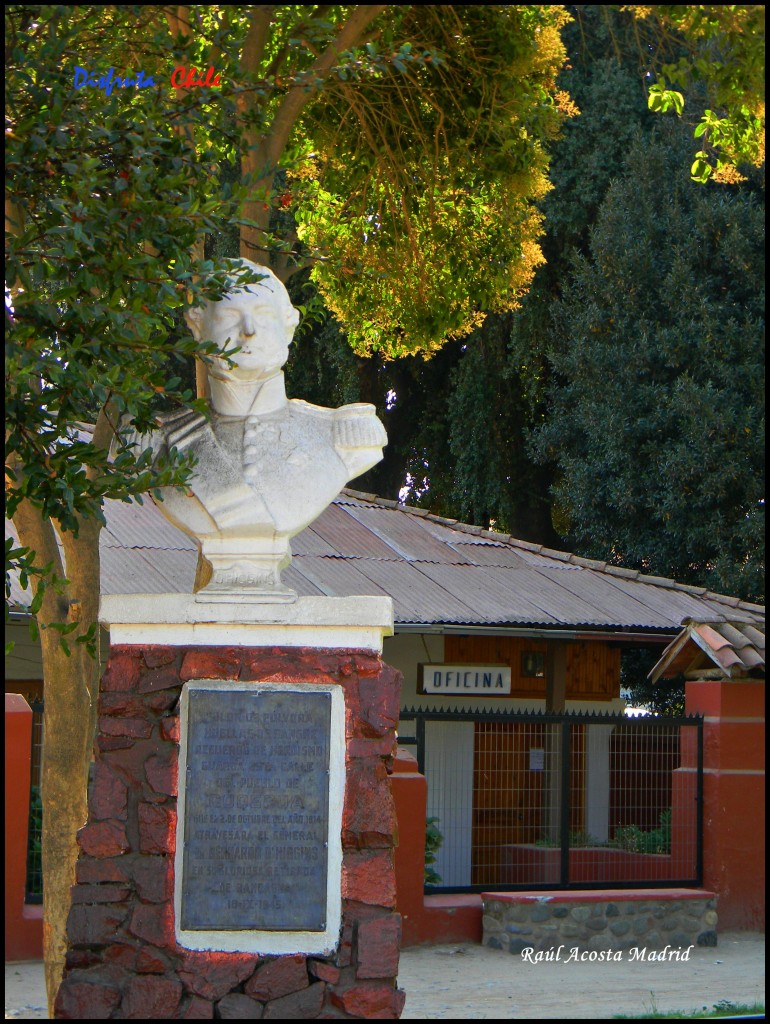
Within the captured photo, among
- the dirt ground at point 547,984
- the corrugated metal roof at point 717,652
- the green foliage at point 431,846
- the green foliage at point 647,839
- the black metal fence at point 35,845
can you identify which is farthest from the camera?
the green foliage at point 647,839

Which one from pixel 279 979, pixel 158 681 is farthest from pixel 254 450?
pixel 279 979

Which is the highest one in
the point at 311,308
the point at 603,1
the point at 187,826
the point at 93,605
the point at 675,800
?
the point at 603,1

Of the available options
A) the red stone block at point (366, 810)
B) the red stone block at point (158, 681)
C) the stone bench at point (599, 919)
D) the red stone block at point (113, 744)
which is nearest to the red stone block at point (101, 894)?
the red stone block at point (113, 744)

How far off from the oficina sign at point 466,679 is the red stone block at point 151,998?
366 inches

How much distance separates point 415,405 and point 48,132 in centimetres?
1584

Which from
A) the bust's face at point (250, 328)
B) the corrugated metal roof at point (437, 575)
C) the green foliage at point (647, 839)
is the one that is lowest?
the green foliage at point (647, 839)

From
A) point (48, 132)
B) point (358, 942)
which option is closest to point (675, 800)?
point (358, 942)

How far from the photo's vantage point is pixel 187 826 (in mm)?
5227

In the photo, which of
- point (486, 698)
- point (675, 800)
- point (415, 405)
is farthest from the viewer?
point (415, 405)

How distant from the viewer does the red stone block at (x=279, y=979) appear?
16.7ft

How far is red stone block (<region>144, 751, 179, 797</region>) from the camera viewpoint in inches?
207

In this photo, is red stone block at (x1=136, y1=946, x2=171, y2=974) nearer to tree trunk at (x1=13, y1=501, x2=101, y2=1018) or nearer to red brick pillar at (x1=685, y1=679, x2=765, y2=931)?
tree trunk at (x1=13, y1=501, x2=101, y2=1018)

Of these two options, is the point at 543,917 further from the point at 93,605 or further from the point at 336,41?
the point at 336,41

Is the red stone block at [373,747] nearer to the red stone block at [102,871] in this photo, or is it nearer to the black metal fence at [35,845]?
the red stone block at [102,871]
